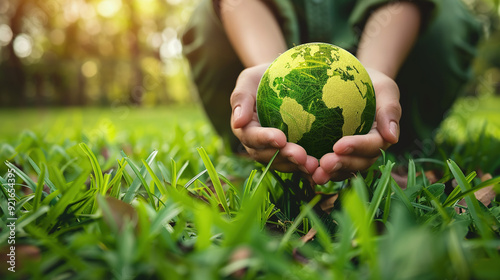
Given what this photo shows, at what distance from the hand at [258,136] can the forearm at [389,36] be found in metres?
0.65

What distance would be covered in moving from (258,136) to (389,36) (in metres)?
1.05

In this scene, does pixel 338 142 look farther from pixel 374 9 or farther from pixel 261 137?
pixel 374 9

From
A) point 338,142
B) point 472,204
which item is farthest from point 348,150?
point 472,204

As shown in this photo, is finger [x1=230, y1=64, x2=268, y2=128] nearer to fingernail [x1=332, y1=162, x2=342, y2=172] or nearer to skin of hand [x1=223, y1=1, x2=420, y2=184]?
skin of hand [x1=223, y1=1, x2=420, y2=184]

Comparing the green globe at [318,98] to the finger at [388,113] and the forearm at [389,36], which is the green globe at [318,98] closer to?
the finger at [388,113]

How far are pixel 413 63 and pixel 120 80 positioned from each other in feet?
71.6

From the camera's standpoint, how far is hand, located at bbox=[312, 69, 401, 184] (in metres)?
1.25

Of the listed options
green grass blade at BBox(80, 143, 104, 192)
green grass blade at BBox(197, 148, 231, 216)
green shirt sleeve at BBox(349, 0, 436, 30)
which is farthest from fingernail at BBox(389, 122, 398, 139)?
green grass blade at BBox(80, 143, 104, 192)

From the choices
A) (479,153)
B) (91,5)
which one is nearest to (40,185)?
(479,153)

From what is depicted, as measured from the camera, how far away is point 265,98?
1.42 meters

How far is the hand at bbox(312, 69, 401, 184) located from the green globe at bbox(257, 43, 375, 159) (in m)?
0.06

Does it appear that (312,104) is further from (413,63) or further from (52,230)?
(413,63)

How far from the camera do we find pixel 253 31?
6.44 feet

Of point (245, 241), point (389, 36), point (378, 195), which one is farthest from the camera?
point (389, 36)
